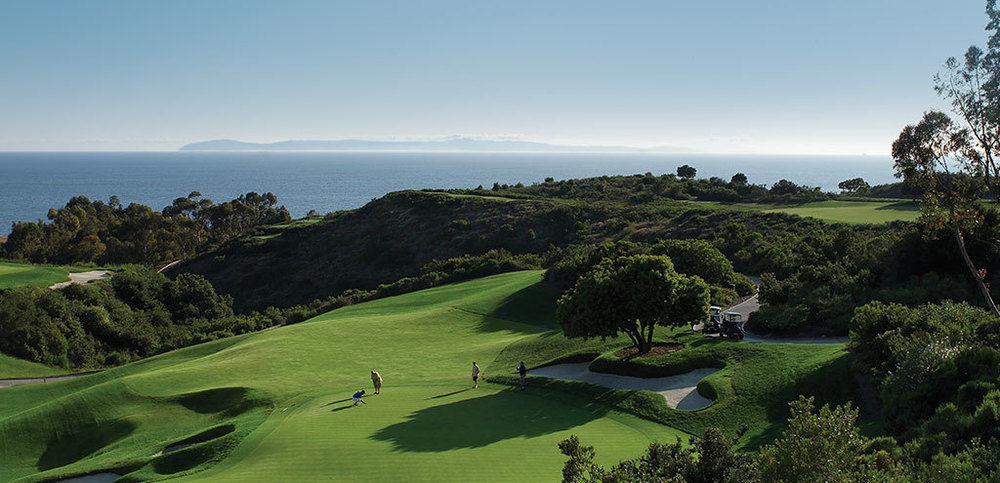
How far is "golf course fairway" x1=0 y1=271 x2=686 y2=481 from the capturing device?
57.5ft

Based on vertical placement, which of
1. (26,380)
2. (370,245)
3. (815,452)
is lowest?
(26,380)

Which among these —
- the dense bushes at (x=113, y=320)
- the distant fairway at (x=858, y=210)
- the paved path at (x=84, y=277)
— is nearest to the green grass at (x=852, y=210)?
the distant fairway at (x=858, y=210)

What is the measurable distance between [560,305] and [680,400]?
7.11 metres

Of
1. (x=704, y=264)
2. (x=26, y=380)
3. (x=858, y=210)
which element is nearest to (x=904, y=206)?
(x=858, y=210)

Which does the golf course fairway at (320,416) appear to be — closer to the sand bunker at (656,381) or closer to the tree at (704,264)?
the sand bunker at (656,381)

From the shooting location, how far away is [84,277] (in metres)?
60.9

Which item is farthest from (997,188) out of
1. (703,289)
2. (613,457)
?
(613,457)

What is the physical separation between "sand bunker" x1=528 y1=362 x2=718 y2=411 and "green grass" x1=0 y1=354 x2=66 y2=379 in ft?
104

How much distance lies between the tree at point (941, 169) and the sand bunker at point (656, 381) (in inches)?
351

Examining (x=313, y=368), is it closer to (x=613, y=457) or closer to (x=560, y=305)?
(x=560, y=305)

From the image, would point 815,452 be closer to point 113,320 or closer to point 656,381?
point 656,381

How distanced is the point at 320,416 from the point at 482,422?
6081mm

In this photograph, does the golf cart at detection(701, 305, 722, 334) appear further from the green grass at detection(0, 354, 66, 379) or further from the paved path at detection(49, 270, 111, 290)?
the paved path at detection(49, 270, 111, 290)

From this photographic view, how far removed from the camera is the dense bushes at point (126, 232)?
8481 centimetres
